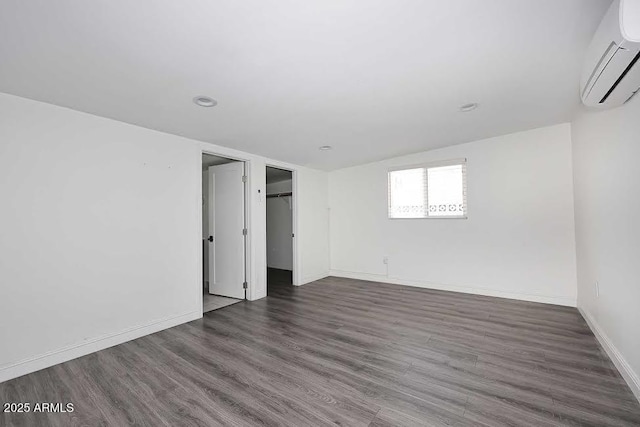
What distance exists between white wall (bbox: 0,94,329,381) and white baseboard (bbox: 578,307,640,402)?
13.5 feet

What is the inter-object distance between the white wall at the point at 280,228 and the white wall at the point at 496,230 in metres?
2.21

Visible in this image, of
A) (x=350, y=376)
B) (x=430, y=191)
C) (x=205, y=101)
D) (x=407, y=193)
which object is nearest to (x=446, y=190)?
(x=430, y=191)

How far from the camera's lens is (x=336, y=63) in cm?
197

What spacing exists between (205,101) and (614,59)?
2911mm

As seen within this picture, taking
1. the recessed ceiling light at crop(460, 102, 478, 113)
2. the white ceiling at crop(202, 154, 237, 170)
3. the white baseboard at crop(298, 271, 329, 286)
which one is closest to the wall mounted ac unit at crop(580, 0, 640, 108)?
the recessed ceiling light at crop(460, 102, 478, 113)

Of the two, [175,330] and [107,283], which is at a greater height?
[107,283]

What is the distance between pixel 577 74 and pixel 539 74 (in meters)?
0.33

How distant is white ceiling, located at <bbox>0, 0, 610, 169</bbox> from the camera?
1487 millimetres

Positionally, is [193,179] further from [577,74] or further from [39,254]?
[577,74]

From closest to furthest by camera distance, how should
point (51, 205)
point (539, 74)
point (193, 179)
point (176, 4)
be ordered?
point (176, 4), point (539, 74), point (51, 205), point (193, 179)

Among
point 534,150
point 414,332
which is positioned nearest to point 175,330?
point 414,332

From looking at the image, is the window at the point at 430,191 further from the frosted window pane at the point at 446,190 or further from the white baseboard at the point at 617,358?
the white baseboard at the point at 617,358

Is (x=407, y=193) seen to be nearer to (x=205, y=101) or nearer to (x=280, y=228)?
(x=280, y=228)

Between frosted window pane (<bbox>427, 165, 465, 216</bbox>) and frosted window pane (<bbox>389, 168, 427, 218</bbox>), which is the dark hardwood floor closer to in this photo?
frosted window pane (<bbox>427, 165, 465, 216</bbox>)
